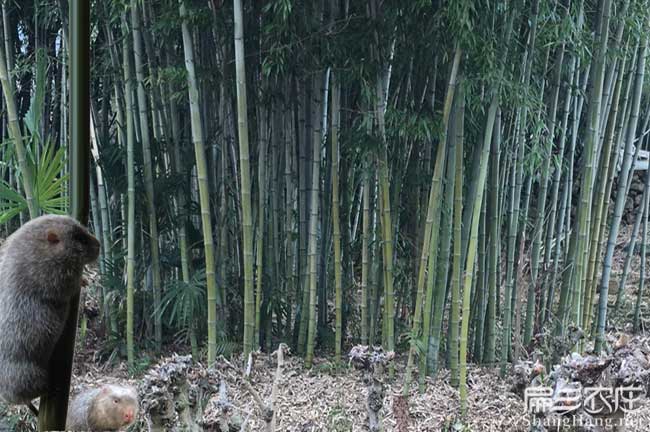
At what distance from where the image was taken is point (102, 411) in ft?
1.96

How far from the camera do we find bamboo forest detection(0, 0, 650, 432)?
6.12 ft

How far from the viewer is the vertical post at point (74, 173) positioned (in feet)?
0.71

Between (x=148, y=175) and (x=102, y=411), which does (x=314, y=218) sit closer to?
(x=148, y=175)

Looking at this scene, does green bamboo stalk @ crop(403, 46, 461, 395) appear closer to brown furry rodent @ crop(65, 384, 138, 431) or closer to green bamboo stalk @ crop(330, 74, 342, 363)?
green bamboo stalk @ crop(330, 74, 342, 363)

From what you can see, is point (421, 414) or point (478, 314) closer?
point (421, 414)

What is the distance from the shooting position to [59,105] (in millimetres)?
2170

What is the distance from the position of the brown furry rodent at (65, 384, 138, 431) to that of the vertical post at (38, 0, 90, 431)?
1.23 ft

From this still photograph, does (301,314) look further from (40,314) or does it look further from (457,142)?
(40,314)

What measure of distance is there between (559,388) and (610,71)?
1269 millimetres

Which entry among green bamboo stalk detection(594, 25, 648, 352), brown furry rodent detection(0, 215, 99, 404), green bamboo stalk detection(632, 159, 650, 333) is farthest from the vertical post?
green bamboo stalk detection(632, 159, 650, 333)

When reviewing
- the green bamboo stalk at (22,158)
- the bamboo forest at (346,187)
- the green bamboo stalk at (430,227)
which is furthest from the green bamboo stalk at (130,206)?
the green bamboo stalk at (430,227)

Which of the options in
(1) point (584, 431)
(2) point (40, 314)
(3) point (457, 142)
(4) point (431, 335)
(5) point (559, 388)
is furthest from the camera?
(4) point (431, 335)

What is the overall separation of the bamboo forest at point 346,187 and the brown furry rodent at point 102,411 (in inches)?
42.5

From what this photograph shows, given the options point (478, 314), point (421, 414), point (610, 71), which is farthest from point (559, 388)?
point (610, 71)
